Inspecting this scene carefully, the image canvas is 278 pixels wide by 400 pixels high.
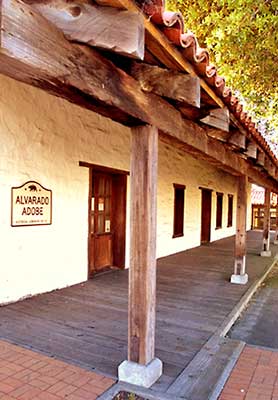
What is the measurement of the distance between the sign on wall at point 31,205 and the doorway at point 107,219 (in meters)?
1.15

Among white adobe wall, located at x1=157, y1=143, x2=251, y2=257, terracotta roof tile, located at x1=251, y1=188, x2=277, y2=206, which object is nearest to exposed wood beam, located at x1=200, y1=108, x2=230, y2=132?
white adobe wall, located at x1=157, y1=143, x2=251, y2=257

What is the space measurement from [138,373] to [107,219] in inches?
160

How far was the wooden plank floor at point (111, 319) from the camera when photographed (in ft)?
9.85

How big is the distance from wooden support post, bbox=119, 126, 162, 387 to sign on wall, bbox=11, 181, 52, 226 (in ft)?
7.60

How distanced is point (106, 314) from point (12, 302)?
1.21 metres

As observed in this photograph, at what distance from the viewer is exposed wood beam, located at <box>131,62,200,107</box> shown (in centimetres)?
234

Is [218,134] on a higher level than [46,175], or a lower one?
higher

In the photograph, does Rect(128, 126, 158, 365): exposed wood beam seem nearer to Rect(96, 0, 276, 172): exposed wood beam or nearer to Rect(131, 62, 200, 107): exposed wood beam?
Rect(131, 62, 200, 107): exposed wood beam

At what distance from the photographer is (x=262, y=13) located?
17.6 ft

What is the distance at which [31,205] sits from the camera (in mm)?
4551

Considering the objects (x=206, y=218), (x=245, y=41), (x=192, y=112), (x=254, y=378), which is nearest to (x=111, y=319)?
(x=254, y=378)

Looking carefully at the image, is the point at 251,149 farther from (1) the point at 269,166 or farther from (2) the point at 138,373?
(2) the point at 138,373

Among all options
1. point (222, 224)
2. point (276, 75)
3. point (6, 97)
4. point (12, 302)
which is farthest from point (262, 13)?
point (222, 224)

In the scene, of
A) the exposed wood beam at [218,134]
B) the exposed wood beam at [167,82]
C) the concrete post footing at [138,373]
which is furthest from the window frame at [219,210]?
the exposed wood beam at [167,82]
